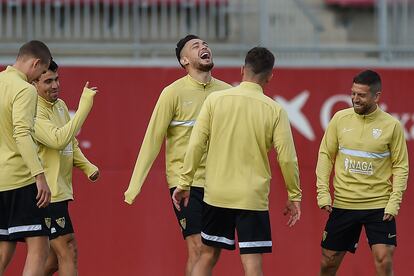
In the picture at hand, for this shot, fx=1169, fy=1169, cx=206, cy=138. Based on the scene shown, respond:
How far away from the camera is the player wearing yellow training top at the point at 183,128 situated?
10.1m

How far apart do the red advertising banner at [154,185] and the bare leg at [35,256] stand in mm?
2947

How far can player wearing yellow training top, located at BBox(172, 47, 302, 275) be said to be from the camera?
9.11 metres

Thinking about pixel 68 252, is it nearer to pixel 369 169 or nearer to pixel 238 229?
pixel 238 229

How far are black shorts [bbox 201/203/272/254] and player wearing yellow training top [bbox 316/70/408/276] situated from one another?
134 centimetres

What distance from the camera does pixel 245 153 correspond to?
30.0 feet

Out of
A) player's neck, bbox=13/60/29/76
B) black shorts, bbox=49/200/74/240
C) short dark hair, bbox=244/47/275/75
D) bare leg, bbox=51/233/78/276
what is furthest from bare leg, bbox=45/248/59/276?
short dark hair, bbox=244/47/275/75

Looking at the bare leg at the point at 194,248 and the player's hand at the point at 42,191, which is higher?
the player's hand at the point at 42,191

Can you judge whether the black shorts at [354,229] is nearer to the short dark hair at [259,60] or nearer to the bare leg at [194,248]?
the bare leg at [194,248]

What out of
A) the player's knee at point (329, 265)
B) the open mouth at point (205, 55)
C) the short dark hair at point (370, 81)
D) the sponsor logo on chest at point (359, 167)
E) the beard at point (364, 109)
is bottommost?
the player's knee at point (329, 265)

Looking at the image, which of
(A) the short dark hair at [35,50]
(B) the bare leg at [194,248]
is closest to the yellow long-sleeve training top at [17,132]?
(A) the short dark hair at [35,50]

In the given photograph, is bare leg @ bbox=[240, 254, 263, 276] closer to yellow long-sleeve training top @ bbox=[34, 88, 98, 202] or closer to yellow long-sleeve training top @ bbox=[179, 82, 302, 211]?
yellow long-sleeve training top @ bbox=[179, 82, 302, 211]

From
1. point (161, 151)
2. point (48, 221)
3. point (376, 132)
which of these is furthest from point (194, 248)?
point (161, 151)

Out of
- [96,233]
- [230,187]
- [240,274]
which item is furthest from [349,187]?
[96,233]

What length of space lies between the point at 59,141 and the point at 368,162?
272 cm
